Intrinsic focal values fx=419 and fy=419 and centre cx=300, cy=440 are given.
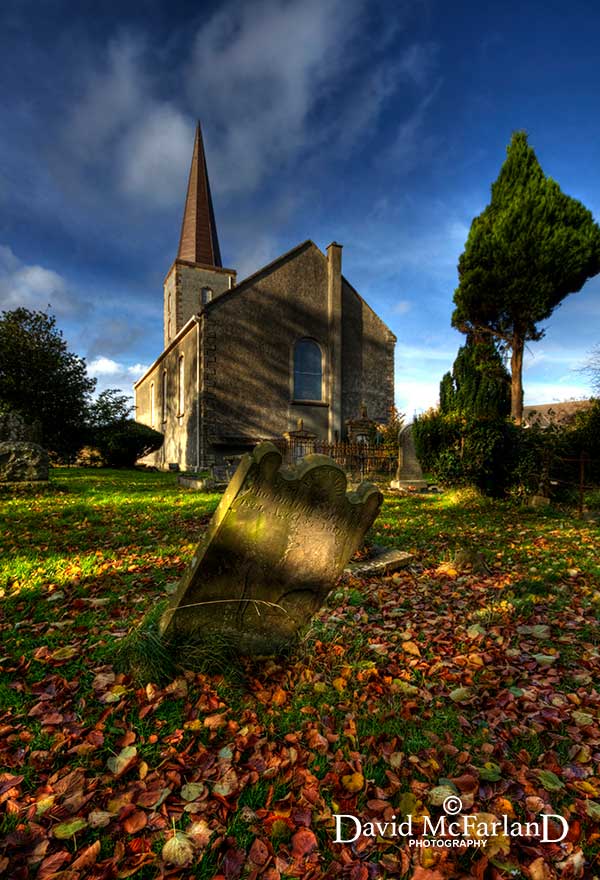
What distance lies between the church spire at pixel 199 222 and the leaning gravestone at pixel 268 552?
2847cm

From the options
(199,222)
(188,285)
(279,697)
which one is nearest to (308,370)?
(188,285)

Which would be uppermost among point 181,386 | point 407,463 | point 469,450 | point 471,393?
point 181,386

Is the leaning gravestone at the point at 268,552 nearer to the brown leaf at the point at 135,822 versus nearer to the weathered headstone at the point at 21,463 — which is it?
the brown leaf at the point at 135,822

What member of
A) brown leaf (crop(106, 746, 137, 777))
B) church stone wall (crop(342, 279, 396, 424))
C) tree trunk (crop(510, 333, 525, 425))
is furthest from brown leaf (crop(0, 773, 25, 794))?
tree trunk (crop(510, 333, 525, 425))

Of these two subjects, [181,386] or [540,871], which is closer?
[540,871]

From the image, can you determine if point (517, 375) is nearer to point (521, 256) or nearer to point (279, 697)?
point (521, 256)

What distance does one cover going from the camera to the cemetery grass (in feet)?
Result: 4.91

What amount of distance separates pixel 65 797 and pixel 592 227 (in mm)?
26432

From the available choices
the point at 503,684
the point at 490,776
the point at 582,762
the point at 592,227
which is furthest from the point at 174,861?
the point at 592,227

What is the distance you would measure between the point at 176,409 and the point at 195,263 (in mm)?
12374

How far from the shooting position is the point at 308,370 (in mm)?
19234

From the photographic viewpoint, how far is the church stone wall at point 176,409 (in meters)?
17.5

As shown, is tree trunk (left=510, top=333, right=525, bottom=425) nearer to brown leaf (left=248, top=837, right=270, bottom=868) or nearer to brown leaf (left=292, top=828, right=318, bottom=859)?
brown leaf (left=292, top=828, right=318, bottom=859)

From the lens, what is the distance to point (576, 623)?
335 centimetres
